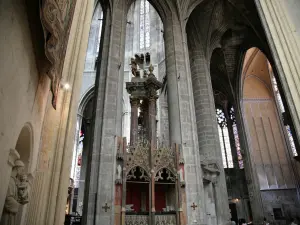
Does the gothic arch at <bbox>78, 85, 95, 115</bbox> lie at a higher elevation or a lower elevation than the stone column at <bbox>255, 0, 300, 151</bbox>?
higher

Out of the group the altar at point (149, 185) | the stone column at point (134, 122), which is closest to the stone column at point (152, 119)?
the stone column at point (134, 122)

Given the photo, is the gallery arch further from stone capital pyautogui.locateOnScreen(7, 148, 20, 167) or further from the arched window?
stone capital pyautogui.locateOnScreen(7, 148, 20, 167)

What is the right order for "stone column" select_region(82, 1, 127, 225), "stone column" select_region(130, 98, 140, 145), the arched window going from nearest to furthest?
"stone column" select_region(82, 1, 127, 225)
"stone column" select_region(130, 98, 140, 145)
the arched window

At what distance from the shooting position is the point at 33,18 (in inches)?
125

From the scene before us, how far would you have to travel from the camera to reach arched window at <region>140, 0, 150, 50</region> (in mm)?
19750

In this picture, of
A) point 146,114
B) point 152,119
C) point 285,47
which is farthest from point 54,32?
point 146,114

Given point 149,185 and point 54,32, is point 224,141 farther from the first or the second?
point 54,32

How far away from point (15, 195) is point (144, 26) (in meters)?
19.6

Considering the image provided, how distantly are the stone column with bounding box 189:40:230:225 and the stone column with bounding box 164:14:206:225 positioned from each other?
2597mm

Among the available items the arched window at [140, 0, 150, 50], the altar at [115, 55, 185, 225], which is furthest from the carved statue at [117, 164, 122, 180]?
the arched window at [140, 0, 150, 50]

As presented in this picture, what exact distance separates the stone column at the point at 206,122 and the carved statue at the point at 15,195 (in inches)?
334

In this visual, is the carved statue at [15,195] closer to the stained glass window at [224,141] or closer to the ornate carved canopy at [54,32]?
the ornate carved canopy at [54,32]

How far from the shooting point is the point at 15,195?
109 inches

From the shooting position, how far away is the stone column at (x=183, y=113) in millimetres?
7273
